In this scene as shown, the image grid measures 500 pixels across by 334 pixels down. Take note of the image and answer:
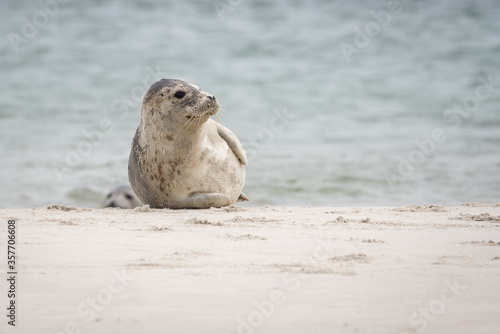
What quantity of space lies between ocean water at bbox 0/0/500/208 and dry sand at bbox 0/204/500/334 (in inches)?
158

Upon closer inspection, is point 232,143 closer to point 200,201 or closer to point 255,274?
point 200,201

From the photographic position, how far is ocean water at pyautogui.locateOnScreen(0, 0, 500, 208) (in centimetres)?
1052

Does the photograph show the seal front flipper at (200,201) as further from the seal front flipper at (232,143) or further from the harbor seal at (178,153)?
the seal front flipper at (232,143)

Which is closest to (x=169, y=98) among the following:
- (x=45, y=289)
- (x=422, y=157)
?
(x=45, y=289)

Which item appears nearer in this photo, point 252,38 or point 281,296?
point 281,296

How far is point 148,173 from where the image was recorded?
20.5 ft

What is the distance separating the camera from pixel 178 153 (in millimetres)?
6160

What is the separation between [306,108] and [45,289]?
39.3 feet

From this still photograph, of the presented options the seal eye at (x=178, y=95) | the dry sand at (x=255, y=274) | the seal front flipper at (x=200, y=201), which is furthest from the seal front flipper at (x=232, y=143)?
the dry sand at (x=255, y=274)

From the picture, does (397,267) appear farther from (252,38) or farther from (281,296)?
(252,38)

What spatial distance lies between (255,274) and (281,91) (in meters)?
13.1

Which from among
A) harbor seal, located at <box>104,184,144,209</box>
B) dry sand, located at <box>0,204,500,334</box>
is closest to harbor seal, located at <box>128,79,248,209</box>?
dry sand, located at <box>0,204,500,334</box>

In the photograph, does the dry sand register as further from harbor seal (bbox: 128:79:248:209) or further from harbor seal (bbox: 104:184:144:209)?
harbor seal (bbox: 104:184:144:209)

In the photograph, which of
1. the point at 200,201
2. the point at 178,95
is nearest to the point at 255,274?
the point at 200,201
